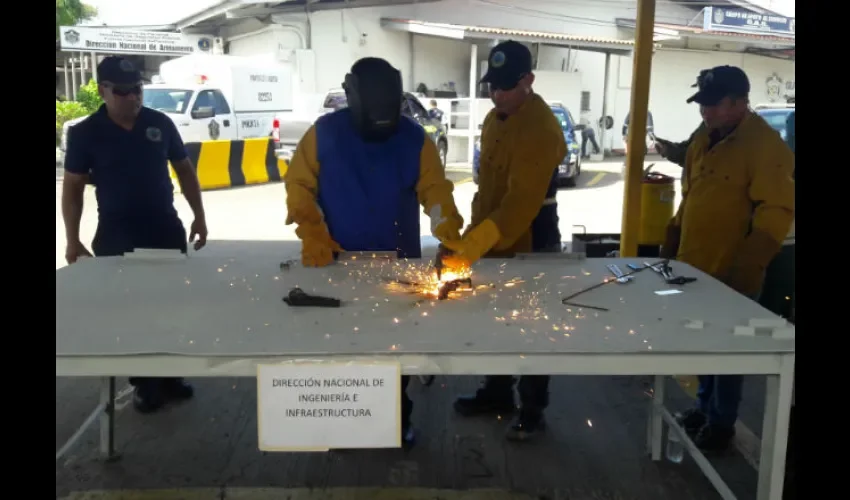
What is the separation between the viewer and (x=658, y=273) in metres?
2.65

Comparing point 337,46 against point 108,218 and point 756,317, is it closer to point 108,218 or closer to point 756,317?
point 108,218

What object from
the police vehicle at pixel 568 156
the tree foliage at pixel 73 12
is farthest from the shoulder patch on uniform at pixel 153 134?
the tree foliage at pixel 73 12

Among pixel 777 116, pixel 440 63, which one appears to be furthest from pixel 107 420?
pixel 440 63

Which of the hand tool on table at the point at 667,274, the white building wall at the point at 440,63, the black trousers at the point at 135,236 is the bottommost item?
the black trousers at the point at 135,236

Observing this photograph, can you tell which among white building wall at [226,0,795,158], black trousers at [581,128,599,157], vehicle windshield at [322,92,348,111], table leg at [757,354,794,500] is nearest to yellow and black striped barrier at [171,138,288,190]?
vehicle windshield at [322,92,348,111]

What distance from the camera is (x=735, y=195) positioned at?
285cm

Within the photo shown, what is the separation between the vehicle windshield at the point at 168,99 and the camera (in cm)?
1266

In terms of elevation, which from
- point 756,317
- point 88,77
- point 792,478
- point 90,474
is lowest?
point 90,474

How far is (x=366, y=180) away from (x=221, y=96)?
11.5 meters

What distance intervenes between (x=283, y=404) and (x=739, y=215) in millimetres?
2020

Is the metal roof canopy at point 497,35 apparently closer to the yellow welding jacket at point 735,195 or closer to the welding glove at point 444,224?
the yellow welding jacket at point 735,195

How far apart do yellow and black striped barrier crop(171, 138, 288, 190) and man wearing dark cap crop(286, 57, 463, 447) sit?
8.65m

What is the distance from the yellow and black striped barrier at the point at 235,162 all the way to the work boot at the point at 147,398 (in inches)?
320
